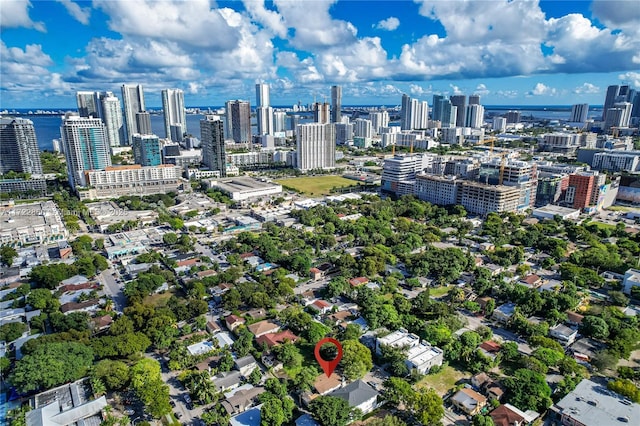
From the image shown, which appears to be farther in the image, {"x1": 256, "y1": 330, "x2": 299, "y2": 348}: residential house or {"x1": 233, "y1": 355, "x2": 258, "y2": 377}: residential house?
{"x1": 256, "y1": 330, "x2": 299, "y2": 348}: residential house

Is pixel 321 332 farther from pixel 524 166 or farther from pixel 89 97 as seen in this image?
pixel 89 97

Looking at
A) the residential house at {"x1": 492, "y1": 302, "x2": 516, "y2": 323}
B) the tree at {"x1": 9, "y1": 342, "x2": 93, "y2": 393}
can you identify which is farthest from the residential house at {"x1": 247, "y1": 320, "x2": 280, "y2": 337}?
the residential house at {"x1": 492, "y1": 302, "x2": 516, "y2": 323}

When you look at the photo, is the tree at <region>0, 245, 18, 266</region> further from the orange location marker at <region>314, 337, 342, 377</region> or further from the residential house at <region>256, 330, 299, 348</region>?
the orange location marker at <region>314, 337, 342, 377</region>

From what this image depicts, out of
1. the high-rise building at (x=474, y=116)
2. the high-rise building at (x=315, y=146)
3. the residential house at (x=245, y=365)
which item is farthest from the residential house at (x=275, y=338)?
the high-rise building at (x=474, y=116)

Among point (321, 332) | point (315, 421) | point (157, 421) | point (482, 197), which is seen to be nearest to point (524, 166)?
point (482, 197)

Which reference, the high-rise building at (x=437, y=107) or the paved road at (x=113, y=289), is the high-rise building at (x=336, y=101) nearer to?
the high-rise building at (x=437, y=107)
